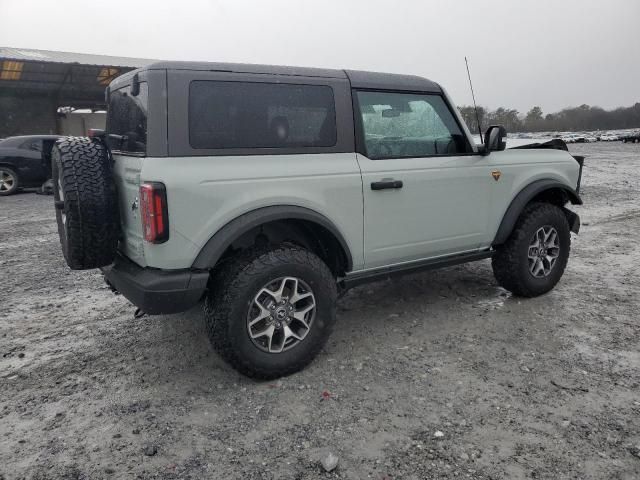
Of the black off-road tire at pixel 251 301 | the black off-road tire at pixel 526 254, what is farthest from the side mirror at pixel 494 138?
the black off-road tire at pixel 251 301

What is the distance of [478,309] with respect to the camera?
4168 mm

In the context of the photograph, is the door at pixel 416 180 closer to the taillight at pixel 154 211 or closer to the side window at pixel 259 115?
the side window at pixel 259 115

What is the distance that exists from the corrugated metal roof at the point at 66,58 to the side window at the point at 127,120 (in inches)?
737

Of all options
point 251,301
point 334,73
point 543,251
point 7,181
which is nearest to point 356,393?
point 251,301

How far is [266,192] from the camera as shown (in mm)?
2875

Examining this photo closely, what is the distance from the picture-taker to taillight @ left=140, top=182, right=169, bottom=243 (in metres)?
2.54

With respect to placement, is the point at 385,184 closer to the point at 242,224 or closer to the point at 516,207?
the point at 242,224

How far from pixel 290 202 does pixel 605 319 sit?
2772 millimetres

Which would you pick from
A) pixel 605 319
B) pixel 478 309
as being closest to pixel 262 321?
pixel 478 309

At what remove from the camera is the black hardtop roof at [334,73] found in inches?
109

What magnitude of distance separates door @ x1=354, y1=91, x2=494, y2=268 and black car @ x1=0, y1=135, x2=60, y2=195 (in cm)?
990

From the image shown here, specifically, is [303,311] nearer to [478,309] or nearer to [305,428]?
[305,428]

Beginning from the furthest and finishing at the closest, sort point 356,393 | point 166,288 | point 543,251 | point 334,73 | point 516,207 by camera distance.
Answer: point 543,251 → point 516,207 → point 334,73 → point 356,393 → point 166,288

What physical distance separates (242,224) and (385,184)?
1.08 metres
